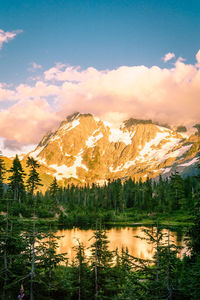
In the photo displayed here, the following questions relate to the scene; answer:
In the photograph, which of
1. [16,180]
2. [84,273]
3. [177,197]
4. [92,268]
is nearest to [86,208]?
[177,197]

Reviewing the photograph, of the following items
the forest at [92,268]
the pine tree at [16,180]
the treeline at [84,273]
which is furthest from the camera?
the pine tree at [16,180]

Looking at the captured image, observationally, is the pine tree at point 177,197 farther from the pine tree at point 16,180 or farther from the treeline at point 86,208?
the pine tree at point 16,180

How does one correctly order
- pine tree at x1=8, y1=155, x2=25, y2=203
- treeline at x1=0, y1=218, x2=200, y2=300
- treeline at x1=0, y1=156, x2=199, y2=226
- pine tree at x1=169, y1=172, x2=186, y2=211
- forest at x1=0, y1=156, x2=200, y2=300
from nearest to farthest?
1. treeline at x1=0, y1=218, x2=200, y2=300
2. forest at x1=0, y1=156, x2=200, y2=300
3. pine tree at x1=8, y1=155, x2=25, y2=203
4. treeline at x1=0, y1=156, x2=199, y2=226
5. pine tree at x1=169, y1=172, x2=186, y2=211

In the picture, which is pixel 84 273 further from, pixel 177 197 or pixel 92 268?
pixel 177 197

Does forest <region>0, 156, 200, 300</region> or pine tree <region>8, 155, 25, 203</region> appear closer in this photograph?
forest <region>0, 156, 200, 300</region>

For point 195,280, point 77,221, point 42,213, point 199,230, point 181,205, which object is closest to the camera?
point 195,280

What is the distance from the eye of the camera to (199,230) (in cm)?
1923

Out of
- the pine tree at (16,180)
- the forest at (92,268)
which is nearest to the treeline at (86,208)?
the pine tree at (16,180)

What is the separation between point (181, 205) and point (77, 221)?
49.6 m

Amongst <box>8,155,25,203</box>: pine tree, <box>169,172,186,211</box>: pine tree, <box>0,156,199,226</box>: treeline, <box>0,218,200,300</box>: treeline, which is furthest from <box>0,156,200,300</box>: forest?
<box>169,172,186,211</box>: pine tree

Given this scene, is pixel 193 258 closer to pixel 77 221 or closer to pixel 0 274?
pixel 0 274

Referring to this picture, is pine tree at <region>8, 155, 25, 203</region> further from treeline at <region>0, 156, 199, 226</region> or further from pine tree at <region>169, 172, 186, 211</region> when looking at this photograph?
pine tree at <region>169, 172, 186, 211</region>

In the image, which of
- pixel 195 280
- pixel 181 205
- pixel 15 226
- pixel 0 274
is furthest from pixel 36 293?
pixel 181 205

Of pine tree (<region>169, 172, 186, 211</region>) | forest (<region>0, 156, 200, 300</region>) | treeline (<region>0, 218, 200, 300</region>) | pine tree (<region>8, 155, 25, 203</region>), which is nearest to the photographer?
treeline (<region>0, 218, 200, 300</region>)
